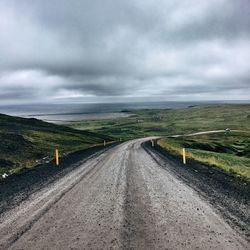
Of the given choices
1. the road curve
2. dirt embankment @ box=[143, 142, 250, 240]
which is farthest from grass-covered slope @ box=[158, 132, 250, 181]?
the road curve

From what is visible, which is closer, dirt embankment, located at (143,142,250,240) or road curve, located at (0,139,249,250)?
road curve, located at (0,139,249,250)

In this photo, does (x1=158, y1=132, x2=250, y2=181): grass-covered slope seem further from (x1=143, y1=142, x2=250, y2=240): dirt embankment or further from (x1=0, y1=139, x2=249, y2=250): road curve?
(x1=0, y1=139, x2=249, y2=250): road curve

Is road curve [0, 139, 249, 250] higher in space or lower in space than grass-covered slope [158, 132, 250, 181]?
higher

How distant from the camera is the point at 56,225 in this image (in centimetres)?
773

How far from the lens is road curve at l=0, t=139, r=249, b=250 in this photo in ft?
21.2

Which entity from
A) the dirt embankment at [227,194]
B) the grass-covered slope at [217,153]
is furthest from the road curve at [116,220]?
the grass-covered slope at [217,153]

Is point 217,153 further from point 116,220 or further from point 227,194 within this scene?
point 116,220

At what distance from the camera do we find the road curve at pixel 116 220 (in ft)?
21.2

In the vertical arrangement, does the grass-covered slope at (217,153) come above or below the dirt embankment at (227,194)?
below

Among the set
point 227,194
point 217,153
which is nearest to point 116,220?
point 227,194

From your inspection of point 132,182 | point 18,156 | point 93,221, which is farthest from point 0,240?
point 18,156

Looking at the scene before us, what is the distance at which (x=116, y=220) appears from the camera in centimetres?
806

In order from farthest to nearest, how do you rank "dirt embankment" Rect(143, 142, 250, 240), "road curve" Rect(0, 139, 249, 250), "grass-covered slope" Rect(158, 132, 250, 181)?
"grass-covered slope" Rect(158, 132, 250, 181) < "dirt embankment" Rect(143, 142, 250, 240) < "road curve" Rect(0, 139, 249, 250)

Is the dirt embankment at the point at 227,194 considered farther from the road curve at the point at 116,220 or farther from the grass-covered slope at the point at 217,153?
the grass-covered slope at the point at 217,153
